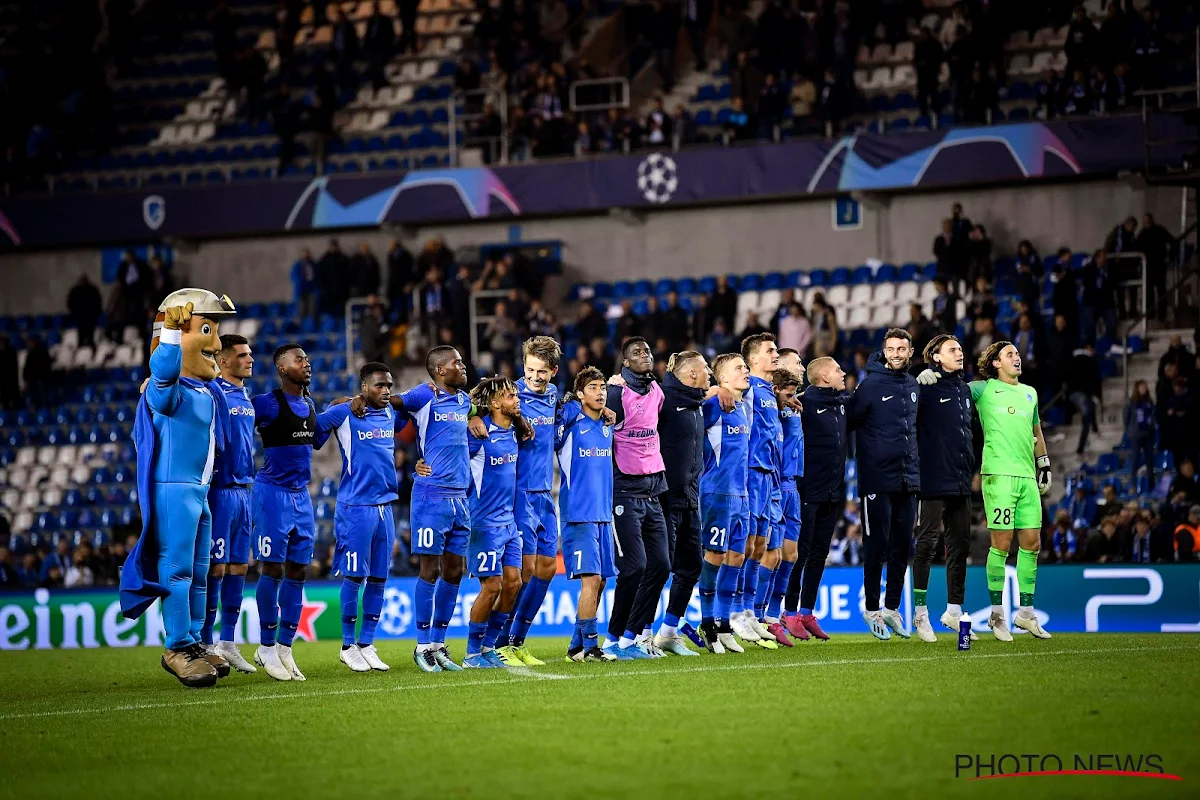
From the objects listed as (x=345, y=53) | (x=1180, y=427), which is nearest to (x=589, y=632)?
(x=1180, y=427)

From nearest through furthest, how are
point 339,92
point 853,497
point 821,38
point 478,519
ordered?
point 478,519, point 853,497, point 821,38, point 339,92

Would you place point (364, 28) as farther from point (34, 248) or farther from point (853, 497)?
point (853, 497)

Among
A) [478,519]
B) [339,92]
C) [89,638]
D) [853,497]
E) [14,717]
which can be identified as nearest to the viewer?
[14,717]

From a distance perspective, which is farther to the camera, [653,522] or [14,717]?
[653,522]

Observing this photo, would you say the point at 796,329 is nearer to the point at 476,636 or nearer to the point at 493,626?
the point at 493,626

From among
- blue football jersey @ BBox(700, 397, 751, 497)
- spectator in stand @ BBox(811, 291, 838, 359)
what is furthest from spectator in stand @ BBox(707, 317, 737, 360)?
blue football jersey @ BBox(700, 397, 751, 497)

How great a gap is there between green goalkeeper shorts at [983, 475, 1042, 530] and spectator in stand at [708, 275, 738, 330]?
37.3ft

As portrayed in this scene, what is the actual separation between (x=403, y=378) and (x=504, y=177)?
393 centimetres

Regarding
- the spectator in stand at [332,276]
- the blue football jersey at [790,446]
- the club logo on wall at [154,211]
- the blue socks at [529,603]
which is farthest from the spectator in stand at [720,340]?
the blue socks at [529,603]

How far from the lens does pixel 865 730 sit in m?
7.91

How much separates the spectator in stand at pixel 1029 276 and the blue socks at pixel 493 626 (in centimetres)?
1201

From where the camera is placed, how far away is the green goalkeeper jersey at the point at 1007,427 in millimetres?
13141

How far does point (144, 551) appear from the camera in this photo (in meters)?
10.4

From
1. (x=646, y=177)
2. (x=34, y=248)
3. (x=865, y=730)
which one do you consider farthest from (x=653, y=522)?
(x=34, y=248)
